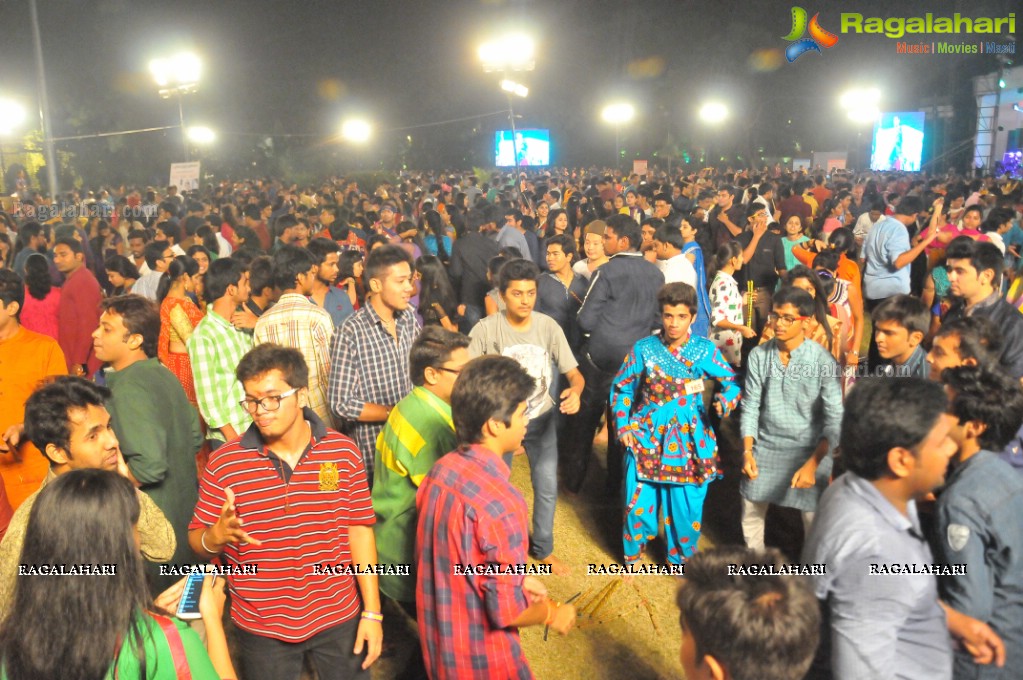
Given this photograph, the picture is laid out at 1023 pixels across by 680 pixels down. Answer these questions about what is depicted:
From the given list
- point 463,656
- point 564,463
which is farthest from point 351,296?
point 463,656

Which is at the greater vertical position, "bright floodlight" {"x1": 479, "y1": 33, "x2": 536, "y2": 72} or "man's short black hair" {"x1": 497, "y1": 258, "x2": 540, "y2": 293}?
"bright floodlight" {"x1": 479, "y1": 33, "x2": 536, "y2": 72}

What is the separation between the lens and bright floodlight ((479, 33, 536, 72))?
52.6ft

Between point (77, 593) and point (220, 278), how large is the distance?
3115 mm

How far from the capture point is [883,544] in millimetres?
2225

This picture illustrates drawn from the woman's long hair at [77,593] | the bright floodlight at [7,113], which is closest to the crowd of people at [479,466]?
the woman's long hair at [77,593]

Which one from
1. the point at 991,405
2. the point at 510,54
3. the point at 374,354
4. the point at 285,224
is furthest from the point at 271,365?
the point at 510,54

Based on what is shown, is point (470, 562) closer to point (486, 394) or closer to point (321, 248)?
point (486, 394)

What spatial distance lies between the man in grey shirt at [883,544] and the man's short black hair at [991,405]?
0.54 m

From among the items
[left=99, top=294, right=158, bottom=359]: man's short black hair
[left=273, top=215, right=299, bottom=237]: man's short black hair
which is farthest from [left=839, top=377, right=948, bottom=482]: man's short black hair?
[left=273, top=215, right=299, bottom=237]: man's short black hair

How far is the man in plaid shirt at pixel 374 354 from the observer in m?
4.05

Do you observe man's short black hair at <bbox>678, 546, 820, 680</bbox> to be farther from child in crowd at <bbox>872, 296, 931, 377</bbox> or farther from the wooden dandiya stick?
the wooden dandiya stick

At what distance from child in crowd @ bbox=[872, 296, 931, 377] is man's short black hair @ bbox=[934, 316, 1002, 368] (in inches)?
11.7

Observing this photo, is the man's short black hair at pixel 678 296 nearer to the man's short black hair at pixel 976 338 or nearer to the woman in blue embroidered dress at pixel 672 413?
the woman in blue embroidered dress at pixel 672 413

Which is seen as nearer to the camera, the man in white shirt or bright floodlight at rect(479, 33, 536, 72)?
the man in white shirt
